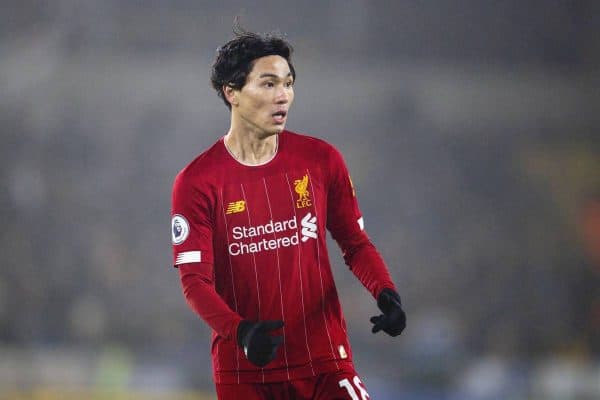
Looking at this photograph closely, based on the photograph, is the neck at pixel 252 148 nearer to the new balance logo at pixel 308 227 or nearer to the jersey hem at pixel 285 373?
the new balance logo at pixel 308 227

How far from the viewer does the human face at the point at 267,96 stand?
3162 millimetres

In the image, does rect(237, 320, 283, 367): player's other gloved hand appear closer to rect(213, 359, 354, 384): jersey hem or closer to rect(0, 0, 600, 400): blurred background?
rect(213, 359, 354, 384): jersey hem

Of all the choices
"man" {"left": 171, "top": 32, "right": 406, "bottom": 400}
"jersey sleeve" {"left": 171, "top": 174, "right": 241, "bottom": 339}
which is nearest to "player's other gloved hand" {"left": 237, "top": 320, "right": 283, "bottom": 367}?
"jersey sleeve" {"left": 171, "top": 174, "right": 241, "bottom": 339}

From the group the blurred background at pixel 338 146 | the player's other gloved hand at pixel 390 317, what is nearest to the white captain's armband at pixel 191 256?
the player's other gloved hand at pixel 390 317

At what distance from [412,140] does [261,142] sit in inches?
215

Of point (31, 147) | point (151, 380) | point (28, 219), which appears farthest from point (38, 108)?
point (151, 380)

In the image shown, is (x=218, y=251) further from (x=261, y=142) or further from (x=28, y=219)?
(x=28, y=219)

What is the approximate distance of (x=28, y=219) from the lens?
8562mm

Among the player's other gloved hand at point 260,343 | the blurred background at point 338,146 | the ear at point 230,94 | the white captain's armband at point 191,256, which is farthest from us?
the blurred background at point 338,146

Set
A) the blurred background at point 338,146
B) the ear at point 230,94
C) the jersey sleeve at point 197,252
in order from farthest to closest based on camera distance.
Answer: the blurred background at point 338,146 → the ear at point 230,94 → the jersey sleeve at point 197,252

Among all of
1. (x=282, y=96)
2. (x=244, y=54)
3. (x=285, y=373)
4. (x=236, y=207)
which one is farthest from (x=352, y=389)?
(x=244, y=54)

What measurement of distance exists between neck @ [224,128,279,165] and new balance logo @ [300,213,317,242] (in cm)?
24

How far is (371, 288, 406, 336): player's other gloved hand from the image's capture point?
2.97 meters

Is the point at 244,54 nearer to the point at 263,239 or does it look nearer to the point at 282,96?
the point at 282,96
